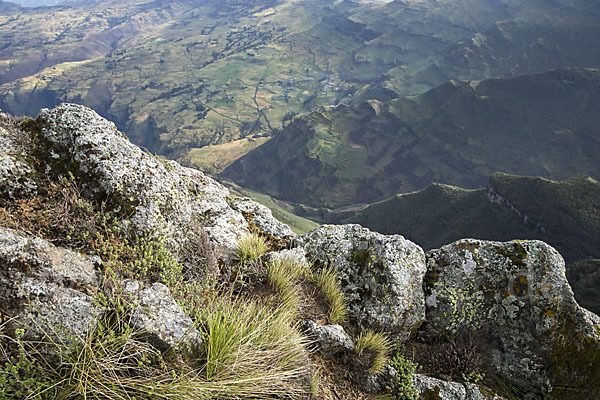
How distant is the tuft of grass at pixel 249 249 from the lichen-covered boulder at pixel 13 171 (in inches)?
137

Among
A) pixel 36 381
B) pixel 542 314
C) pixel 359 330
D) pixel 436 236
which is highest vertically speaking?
pixel 36 381

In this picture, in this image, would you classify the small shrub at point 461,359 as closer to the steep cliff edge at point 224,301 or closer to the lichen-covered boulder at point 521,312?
the steep cliff edge at point 224,301

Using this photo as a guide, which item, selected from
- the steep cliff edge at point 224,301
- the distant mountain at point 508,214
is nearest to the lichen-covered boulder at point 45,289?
the steep cliff edge at point 224,301

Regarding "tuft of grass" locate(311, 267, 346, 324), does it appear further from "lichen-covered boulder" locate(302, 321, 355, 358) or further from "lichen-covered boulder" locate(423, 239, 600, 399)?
"lichen-covered boulder" locate(423, 239, 600, 399)

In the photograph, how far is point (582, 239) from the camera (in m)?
99.7

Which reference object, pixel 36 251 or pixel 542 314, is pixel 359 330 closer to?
pixel 542 314

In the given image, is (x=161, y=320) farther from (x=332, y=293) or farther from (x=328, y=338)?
(x=332, y=293)

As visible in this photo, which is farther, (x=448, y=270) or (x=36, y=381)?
(x=448, y=270)

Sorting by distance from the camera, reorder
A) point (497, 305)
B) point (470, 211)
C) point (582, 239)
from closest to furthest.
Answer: point (497, 305)
point (582, 239)
point (470, 211)

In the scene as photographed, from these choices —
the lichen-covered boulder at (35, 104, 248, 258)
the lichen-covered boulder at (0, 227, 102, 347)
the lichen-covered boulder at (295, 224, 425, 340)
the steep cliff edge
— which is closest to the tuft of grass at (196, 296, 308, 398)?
the steep cliff edge

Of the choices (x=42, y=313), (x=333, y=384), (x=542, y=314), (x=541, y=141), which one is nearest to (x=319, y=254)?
(x=333, y=384)

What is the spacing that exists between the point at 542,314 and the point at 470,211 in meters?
129

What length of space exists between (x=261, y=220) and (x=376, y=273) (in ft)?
11.5

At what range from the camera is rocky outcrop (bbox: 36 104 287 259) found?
5.41 m
